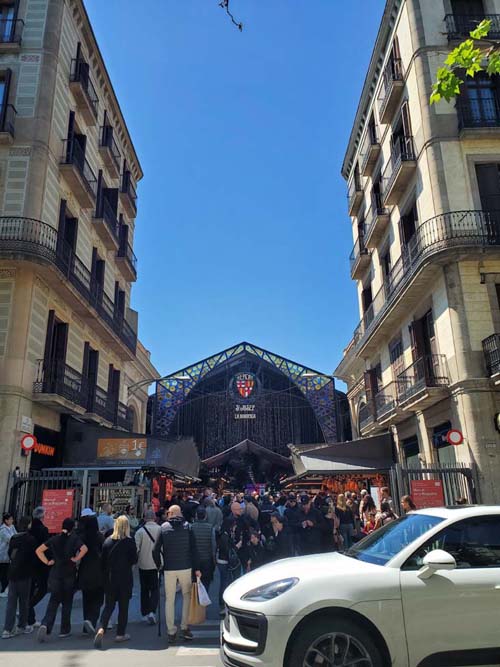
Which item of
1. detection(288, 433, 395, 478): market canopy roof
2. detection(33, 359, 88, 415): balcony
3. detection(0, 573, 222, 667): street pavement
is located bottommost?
detection(0, 573, 222, 667): street pavement

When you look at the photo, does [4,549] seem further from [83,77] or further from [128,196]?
[128,196]

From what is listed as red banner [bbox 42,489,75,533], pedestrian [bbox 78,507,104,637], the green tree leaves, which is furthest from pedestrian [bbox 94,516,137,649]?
the green tree leaves

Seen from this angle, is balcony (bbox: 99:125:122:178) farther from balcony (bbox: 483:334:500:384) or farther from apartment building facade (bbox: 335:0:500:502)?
balcony (bbox: 483:334:500:384)

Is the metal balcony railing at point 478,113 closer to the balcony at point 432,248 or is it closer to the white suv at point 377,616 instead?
the balcony at point 432,248

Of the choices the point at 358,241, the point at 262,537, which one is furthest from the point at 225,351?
the point at 262,537

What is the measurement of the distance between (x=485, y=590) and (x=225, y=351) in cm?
3461

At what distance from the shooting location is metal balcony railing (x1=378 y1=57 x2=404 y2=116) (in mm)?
20312

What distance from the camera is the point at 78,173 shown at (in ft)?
62.3

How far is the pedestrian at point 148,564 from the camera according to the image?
8.32 meters

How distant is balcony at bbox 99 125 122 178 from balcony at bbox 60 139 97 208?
196cm

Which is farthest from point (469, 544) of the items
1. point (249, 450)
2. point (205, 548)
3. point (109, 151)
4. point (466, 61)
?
point (249, 450)

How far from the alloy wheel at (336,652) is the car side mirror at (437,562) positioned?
0.85 m

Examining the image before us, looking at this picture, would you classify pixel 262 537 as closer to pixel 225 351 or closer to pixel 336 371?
pixel 336 371

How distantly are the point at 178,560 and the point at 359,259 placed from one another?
21198 mm
